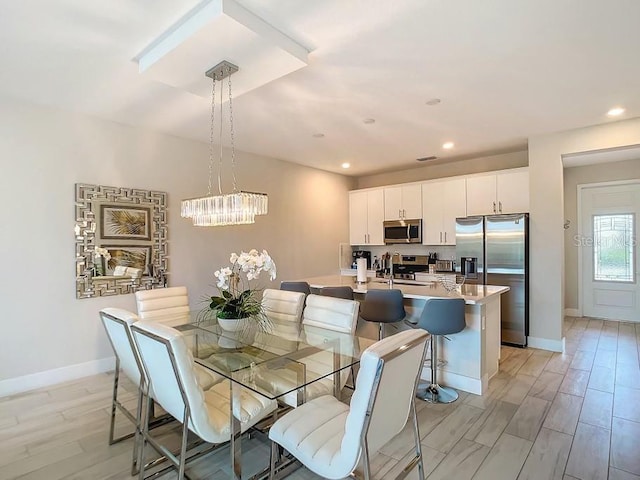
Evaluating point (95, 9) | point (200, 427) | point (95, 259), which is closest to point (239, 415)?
point (200, 427)

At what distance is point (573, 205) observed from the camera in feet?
20.5

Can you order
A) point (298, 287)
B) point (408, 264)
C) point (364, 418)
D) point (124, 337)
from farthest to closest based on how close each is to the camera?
1. point (408, 264)
2. point (298, 287)
3. point (124, 337)
4. point (364, 418)

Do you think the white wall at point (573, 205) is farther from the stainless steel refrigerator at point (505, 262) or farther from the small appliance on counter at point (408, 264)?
the small appliance on counter at point (408, 264)

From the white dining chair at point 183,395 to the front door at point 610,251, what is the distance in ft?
21.2

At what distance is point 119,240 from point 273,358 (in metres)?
2.71

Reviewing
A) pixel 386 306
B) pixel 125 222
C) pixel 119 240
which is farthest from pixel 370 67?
pixel 119 240

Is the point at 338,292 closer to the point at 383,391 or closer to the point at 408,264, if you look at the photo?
the point at 383,391

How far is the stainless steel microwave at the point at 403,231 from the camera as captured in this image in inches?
235

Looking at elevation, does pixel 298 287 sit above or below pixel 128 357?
above

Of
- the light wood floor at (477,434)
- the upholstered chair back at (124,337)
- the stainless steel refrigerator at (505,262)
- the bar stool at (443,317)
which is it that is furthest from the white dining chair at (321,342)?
the stainless steel refrigerator at (505,262)

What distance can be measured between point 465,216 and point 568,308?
9.66 feet

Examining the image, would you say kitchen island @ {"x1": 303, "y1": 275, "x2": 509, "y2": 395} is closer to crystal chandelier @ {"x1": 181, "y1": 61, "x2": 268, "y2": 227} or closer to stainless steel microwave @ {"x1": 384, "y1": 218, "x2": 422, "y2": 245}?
crystal chandelier @ {"x1": 181, "y1": 61, "x2": 268, "y2": 227}

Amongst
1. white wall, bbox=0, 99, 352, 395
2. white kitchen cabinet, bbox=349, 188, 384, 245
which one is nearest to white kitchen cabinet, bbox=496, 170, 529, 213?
white kitchen cabinet, bbox=349, 188, 384, 245

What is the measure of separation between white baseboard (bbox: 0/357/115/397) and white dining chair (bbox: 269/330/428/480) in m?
2.89
